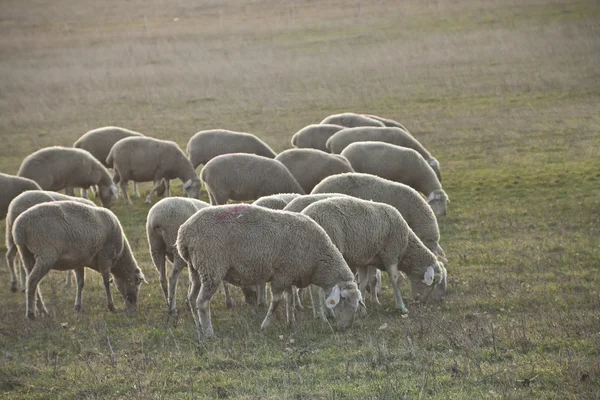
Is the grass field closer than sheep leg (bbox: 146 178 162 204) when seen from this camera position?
Yes

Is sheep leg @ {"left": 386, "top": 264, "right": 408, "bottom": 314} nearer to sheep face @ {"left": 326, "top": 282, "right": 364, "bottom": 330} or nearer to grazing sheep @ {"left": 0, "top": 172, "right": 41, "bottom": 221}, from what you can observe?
sheep face @ {"left": 326, "top": 282, "right": 364, "bottom": 330}

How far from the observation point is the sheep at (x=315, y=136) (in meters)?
22.2

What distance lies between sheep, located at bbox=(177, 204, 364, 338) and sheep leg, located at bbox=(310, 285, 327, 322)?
0.47 m

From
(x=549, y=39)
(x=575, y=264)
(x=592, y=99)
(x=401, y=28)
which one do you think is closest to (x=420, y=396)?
(x=575, y=264)

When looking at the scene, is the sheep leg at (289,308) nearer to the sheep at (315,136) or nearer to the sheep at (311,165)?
the sheep at (311,165)

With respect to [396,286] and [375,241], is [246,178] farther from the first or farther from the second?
[396,286]

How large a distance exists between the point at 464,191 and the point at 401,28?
32187 millimetres

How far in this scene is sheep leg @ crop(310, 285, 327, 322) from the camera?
38.4ft

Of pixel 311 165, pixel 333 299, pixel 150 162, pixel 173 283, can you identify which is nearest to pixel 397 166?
pixel 311 165

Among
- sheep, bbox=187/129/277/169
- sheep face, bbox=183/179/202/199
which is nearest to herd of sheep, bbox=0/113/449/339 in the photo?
sheep, bbox=187/129/277/169

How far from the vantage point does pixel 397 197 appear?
1452 centimetres

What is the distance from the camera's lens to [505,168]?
23766 millimetres

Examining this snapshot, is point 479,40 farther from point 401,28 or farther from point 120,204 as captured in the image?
point 120,204

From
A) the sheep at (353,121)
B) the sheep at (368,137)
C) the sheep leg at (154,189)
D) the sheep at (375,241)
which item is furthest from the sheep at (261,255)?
the sheep at (353,121)
